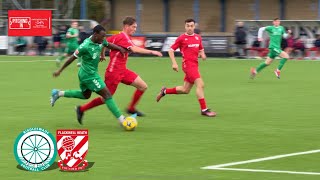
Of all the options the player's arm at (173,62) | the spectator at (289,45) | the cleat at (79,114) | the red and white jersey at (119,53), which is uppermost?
the red and white jersey at (119,53)

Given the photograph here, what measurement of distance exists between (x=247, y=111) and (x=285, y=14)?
3383 cm

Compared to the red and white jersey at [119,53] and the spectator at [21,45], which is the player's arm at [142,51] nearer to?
the red and white jersey at [119,53]

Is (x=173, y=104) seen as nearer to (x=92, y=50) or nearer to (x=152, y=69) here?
(x=92, y=50)

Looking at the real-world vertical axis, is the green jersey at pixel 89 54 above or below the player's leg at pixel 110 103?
above

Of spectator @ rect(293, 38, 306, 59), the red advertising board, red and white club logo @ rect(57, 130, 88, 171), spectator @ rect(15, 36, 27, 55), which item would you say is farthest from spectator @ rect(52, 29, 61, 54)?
red and white club logo @ rect(57, 130, 88, 171)

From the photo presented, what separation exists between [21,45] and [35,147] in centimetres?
3422

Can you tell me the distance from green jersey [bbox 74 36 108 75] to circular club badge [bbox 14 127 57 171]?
4.48 metres

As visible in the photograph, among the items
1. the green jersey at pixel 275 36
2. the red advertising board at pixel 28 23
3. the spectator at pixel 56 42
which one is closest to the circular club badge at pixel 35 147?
the green jersey at pixel 275 36

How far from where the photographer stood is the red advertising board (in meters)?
43.0

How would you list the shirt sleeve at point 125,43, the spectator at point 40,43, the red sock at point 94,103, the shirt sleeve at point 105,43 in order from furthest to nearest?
1. the spectator at point 40,43
2. the shirt sleeve at point 125,43
3. the red sock at point 94,103
4. the shirt sleeve at point 105,43

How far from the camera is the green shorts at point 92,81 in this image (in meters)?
13.6

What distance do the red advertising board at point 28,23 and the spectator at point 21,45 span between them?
14.4 inches

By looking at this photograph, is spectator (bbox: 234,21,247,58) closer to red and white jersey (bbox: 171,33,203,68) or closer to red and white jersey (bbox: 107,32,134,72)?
red and white jersey (bbox: 171,33,203,68)

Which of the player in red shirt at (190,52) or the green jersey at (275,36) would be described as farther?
the green jersey at (275,36)
